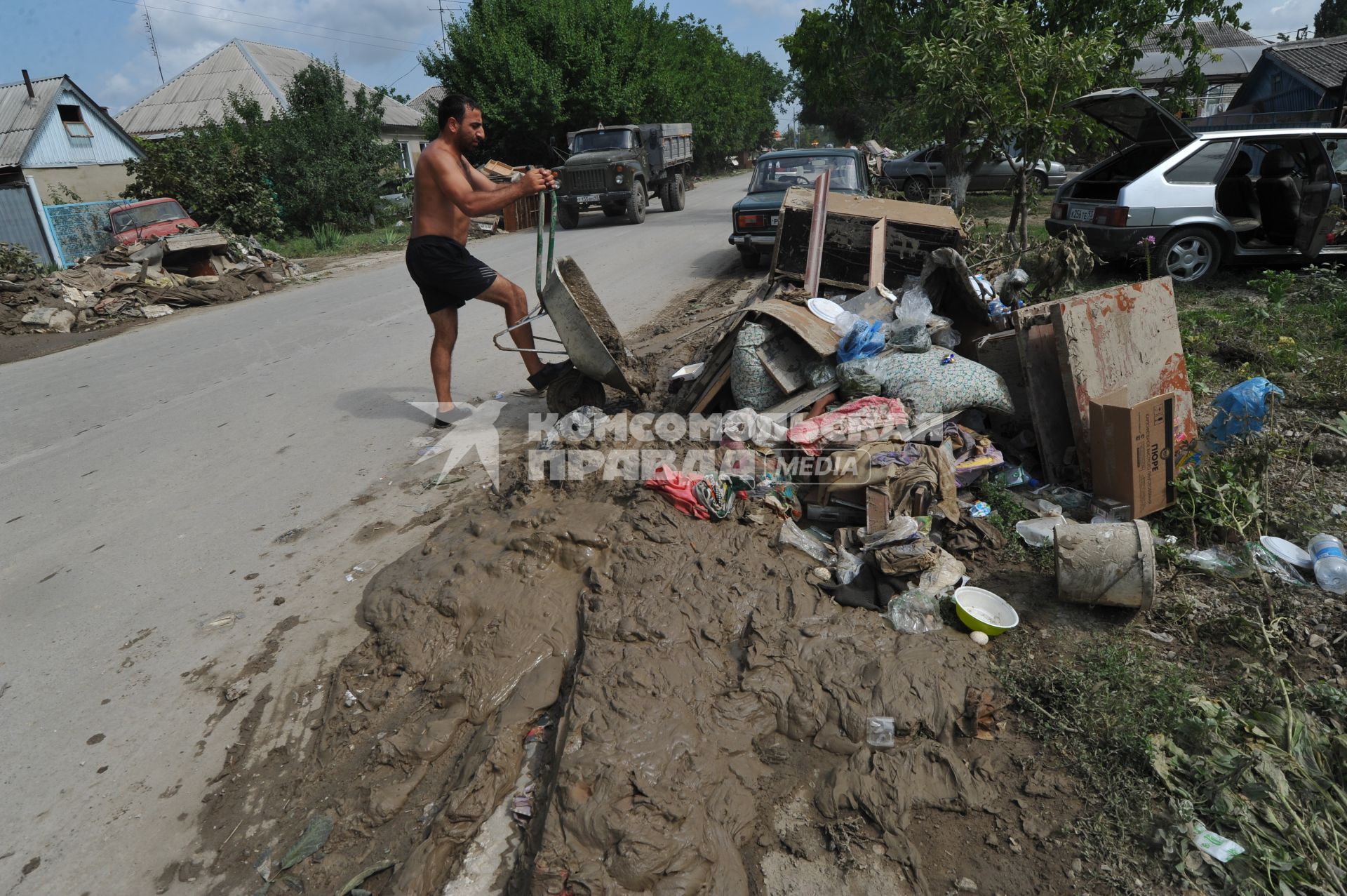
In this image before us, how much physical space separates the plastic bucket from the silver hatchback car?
560 cm

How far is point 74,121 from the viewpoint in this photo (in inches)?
806

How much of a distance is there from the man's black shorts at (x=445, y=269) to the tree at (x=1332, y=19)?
60.1 meters

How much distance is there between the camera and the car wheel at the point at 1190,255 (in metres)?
7.27

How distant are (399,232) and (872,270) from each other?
1552cm

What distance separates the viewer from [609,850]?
2.03 metres

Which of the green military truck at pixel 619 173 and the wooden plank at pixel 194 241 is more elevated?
the green military truck at pixel 619 173

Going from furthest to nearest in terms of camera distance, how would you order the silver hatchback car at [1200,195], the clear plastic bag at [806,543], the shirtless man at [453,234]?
the silver hatchback car at [1200,195]
the shirtless man at [453,234]
the clear plastic bag at [806,543]

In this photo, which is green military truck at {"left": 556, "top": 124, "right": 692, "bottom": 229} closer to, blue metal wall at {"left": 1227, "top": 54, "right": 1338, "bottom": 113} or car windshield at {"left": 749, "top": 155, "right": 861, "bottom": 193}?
car windshield at {"left": 749, "top": 155, "right": 861, "bottom": 193}

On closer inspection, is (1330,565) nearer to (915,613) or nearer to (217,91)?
(915,613)

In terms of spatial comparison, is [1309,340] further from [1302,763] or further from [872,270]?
[1302,763]

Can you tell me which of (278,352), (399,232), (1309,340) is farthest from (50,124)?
(1309,340)

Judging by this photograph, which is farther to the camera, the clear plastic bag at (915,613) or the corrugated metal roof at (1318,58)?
the corrugated metal roof at (1318,58)

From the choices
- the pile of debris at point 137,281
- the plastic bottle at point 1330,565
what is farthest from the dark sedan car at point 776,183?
the pile of debris at point 137,281

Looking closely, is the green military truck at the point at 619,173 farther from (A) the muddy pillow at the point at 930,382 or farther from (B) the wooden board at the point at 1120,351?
(B) the wooden board at the point at 1120,351
